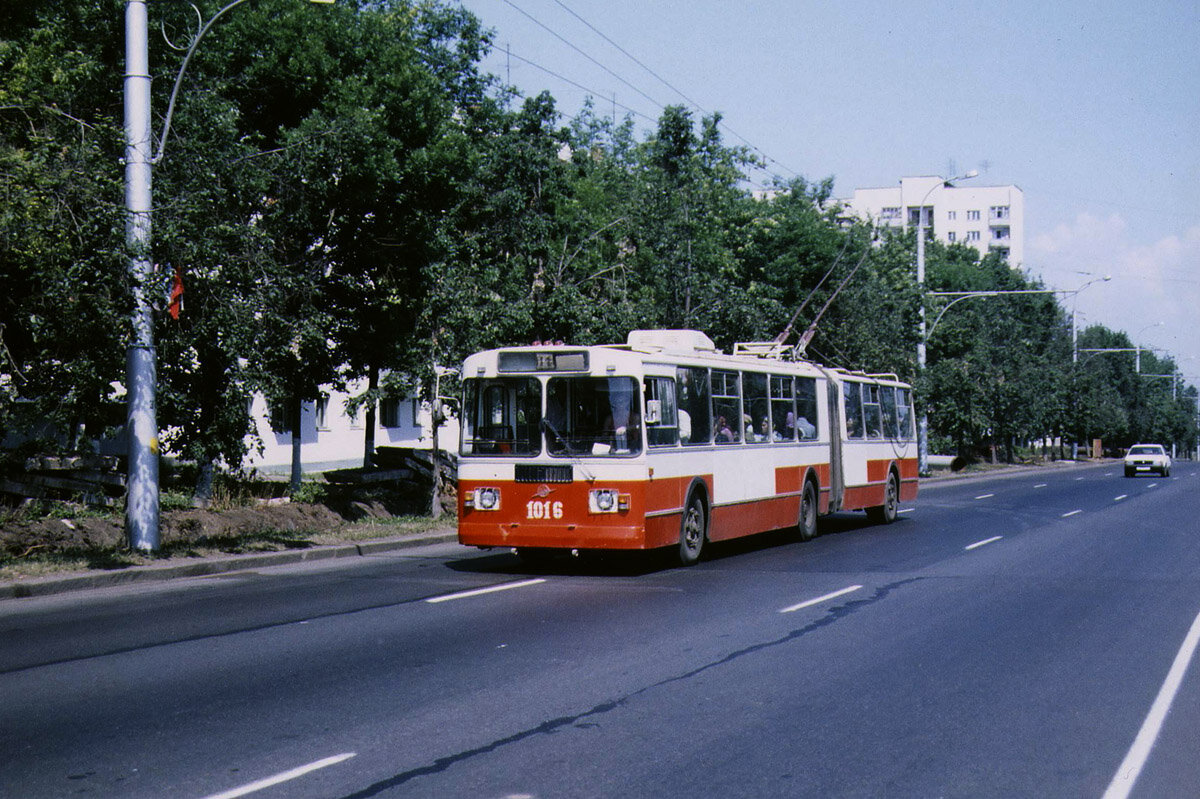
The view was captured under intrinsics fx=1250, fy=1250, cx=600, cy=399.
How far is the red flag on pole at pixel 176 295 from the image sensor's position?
14.9 metres

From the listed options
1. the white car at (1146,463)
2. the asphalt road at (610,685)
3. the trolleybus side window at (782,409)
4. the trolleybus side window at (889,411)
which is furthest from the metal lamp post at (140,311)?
the white car at (1146,463)

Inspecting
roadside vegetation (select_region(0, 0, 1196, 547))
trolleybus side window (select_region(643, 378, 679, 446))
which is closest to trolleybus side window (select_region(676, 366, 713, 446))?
trolleybus side window (select_region(643, 378, 679, 446))

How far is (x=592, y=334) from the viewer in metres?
26.0

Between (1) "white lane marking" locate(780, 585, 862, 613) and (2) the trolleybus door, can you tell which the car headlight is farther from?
(2) the trolleybus door

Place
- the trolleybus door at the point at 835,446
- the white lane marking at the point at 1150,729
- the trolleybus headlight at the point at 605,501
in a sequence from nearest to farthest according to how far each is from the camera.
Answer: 1. the white lane marking at the point at 1150,729
2. the trolleybus headlight at the point at 605,501
3. the trolleybus door at the point at 835,446

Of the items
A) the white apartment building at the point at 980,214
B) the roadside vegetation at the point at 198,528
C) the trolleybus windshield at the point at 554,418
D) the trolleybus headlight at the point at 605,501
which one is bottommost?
the roadside vegetation at the point at 198,528

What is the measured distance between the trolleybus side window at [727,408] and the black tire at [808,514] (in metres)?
3.00

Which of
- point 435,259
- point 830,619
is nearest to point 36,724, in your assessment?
point 830,619

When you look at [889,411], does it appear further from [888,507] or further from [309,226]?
[309,226]

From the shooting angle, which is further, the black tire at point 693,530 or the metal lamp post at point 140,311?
the black tire at point 693,530

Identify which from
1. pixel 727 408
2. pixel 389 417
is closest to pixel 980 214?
pixel 389 417

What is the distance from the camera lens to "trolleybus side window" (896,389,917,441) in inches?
1003

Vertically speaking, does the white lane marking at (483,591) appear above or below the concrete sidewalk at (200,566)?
below

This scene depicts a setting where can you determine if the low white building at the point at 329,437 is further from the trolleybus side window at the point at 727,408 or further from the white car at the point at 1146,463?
the white car at the point at 1146,463
